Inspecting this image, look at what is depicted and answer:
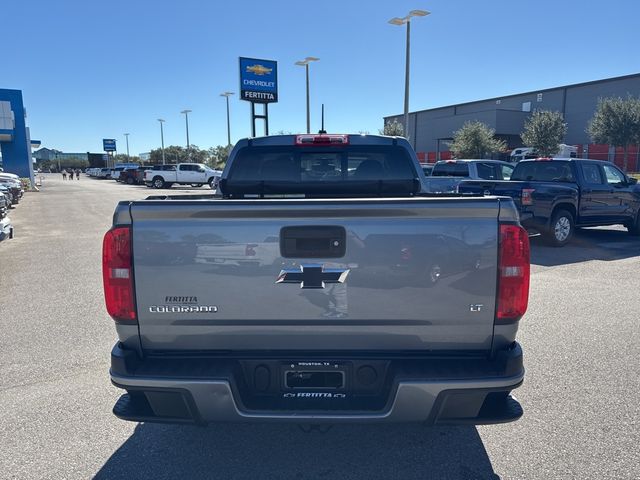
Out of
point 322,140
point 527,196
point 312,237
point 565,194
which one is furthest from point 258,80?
point 312,237

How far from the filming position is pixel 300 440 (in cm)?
309

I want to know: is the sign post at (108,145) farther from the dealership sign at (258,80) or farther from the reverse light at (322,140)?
the reverse light at (322,140)

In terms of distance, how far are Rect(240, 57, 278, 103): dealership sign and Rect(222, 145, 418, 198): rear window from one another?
24973 millimetres

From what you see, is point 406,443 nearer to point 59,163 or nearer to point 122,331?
point 122,331

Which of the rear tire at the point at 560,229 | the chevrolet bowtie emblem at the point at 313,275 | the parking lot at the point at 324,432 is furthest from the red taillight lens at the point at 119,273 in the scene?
Result: the rear tire at the point at 560,229

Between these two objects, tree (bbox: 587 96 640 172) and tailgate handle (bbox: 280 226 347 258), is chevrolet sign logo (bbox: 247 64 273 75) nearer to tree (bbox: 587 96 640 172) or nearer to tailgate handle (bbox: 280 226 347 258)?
tree (bbox: 587 96 640 172)

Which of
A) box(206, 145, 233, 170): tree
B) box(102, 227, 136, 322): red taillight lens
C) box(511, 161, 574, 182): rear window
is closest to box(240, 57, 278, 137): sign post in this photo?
box(511, 161, 574, 182): rear window

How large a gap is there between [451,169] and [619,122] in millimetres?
29553

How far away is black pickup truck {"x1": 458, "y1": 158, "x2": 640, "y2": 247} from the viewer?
33.1ft

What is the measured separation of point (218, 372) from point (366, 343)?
779mm

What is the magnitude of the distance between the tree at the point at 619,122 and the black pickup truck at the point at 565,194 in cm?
2976

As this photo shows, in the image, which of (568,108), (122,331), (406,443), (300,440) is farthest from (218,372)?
(568,108)

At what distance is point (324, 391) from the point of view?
97.2 inches

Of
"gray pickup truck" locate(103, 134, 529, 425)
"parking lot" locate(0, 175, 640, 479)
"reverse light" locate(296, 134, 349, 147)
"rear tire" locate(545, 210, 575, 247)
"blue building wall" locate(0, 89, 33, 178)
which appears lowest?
"parking lot" locate(0, 175, 640, 479)
